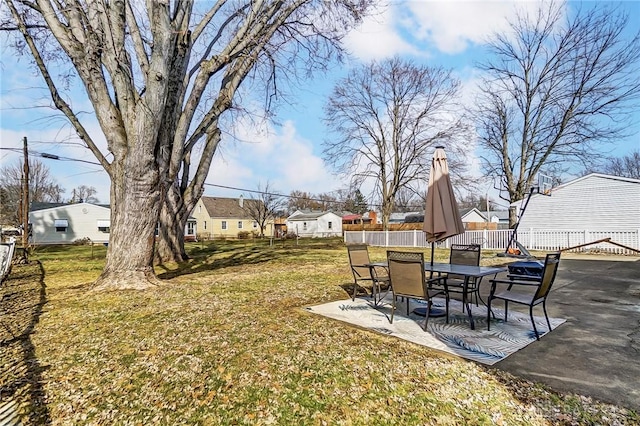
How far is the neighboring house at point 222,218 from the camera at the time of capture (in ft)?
137

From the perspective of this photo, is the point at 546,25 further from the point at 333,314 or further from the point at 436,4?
the point at 333,314

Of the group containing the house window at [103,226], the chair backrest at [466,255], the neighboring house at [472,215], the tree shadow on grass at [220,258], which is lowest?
the tree shadow on grass at [220,258]

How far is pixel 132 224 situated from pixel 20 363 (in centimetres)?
390

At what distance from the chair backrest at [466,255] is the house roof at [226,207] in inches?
1441

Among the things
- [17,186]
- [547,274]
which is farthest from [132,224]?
[17,186]

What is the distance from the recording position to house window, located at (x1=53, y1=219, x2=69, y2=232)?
31562 mm

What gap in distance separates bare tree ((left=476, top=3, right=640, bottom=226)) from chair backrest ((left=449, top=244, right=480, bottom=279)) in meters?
16.4

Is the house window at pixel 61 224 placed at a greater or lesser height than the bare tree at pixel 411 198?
lesser

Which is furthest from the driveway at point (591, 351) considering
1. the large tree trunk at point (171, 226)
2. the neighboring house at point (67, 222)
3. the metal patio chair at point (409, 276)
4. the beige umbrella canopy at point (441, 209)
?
the neighboring house at point (67, 222)

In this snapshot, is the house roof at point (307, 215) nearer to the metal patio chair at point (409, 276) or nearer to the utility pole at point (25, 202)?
the utility pole at point (25, 202)

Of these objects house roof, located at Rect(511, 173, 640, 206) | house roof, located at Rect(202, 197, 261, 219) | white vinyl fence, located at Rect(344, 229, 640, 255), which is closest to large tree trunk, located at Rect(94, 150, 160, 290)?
white vinyl fence, located at Rect(344, 229, 640, 255)

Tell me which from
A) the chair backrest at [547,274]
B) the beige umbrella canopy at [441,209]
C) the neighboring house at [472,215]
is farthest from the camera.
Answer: the neighboring house at [472,215]

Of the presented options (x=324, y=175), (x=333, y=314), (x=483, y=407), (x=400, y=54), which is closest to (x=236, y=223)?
(x=324, y=175)

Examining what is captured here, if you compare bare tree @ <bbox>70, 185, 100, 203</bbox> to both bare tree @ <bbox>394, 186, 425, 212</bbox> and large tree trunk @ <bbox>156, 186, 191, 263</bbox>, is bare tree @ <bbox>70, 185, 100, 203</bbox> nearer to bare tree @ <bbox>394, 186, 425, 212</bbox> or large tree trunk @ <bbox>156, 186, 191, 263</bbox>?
bare tree @ <bbox>394, 186, 425, 212</bbox>
